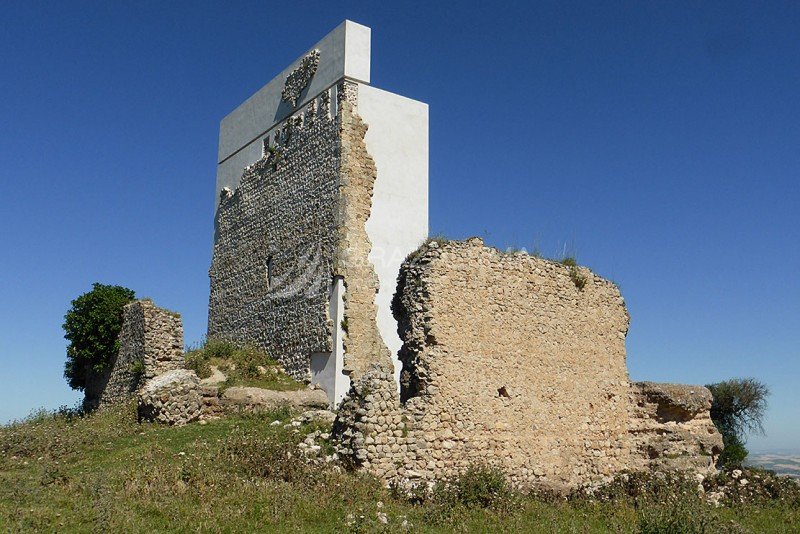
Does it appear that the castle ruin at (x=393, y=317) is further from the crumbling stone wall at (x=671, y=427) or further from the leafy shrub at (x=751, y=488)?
the leafy shrub at (x=751, y=488)

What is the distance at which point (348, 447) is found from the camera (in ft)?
34.9

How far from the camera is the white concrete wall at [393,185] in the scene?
1903 centimetres

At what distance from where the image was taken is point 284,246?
20.8 m

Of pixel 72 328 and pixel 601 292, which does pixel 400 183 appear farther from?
pixel 72 328

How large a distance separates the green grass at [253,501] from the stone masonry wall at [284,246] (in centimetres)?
642

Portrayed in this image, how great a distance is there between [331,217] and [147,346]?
543cm

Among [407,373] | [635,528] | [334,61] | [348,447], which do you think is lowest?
[635,528]

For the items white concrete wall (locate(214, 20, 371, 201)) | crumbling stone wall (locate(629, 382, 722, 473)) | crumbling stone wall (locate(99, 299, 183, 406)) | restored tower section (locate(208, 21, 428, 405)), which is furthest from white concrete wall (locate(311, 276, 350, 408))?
crumbling stone wall (locate(629, 382, 722, 473))

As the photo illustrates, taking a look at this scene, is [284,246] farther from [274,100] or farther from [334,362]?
[274,100]

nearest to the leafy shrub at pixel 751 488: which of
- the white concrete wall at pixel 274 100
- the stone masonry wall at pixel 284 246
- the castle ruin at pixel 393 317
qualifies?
the castle ruin at pixel 393 317

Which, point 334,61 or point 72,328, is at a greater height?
point 334,61

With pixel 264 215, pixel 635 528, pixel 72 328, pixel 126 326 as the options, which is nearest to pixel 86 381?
pixel 72 328

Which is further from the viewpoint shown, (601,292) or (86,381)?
(86,381)

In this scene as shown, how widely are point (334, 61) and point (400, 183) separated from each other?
3.67 m
